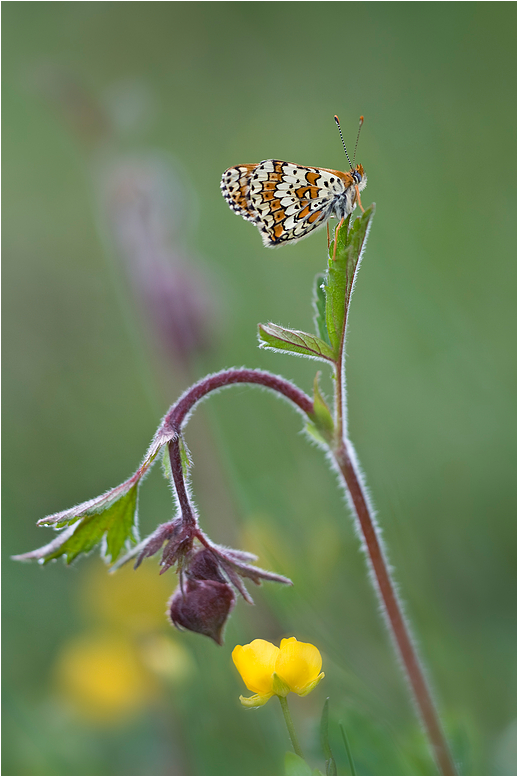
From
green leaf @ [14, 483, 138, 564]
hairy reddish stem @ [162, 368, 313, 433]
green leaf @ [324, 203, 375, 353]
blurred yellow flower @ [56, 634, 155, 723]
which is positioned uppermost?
green leaf @ [324, 203, 375, 353]

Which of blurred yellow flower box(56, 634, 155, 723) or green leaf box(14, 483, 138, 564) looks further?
blurred yellow flower box(56, 634, 155, 723)

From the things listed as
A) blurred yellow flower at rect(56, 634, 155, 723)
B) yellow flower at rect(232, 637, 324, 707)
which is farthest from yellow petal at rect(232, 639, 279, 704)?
blurred yellow flower at rect(56, 634, 155, 723)

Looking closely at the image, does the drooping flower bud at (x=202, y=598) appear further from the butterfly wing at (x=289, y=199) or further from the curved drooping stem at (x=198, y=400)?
the butterfly wing at (x=289, y=199)

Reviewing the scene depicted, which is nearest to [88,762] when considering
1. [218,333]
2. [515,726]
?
[515,726]

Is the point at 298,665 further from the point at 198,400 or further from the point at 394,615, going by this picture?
the point at 198,400

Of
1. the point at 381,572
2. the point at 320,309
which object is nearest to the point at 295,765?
the point at 381,572

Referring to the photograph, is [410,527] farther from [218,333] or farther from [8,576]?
[8,576]

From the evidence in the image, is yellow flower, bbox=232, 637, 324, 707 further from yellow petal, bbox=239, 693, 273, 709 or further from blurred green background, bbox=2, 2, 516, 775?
blurred green background, bbox=2, 2, 516, 775
